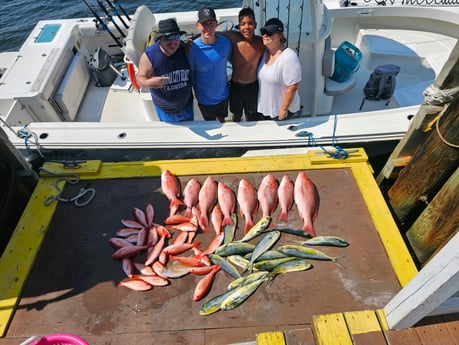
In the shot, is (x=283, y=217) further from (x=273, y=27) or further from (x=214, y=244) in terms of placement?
(x=273, y=27)

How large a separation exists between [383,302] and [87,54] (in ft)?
19.8

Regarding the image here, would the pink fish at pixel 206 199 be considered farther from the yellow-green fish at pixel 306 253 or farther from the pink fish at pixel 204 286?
the yellow-green fish at pixel 306 253

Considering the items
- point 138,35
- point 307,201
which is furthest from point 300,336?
point 138,35

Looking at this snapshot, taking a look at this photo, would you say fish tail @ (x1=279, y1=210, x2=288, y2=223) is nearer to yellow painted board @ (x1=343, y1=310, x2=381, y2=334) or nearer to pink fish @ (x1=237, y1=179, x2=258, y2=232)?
pink fish @ (x1=237, y1=179, x2=258, y2=232)

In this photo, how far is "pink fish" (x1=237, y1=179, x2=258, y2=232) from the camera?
300cm

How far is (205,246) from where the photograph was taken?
286 cm

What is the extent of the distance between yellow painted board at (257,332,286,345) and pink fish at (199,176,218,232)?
1.09m

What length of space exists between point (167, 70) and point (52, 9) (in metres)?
10.8

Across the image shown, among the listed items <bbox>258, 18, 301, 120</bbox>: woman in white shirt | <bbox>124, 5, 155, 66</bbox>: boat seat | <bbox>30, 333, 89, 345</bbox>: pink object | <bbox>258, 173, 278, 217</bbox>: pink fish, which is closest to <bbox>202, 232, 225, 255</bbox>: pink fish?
<bbox>258, 173, 278, 217</bbox>: pink fish

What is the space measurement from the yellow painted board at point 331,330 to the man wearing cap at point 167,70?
266 cm

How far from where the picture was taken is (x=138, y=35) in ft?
13.9

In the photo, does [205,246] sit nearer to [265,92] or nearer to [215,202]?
[215,202]

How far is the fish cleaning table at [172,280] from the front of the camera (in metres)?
2.39

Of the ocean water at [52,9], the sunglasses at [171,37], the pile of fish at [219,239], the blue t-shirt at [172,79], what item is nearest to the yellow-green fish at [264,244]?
the pile of fish at [219,239]
